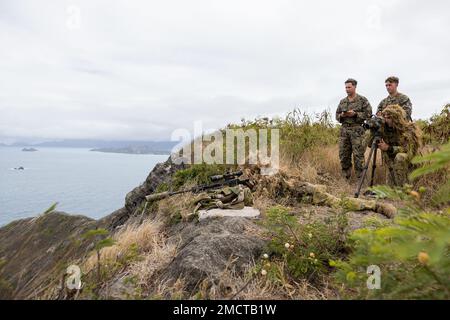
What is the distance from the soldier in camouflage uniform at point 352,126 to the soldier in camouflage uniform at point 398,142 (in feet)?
2.26

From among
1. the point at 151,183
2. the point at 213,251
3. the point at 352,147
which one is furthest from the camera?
the point at 151,183

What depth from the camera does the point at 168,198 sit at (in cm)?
632

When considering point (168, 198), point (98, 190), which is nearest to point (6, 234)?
point (168, 198)

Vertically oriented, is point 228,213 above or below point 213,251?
above

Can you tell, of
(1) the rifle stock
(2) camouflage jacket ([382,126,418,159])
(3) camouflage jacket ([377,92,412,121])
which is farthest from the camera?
(3) camouflage jacket ([377,92,412,121])

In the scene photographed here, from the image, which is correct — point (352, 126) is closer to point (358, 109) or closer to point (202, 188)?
point (358, 109)

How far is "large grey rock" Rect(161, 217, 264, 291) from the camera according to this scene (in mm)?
3305

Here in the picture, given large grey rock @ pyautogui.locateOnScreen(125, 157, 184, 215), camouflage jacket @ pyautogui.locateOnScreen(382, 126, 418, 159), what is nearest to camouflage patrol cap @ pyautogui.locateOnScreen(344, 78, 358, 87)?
camouflage jacket @ pyautogui.locateOnScreen(382, 126, 418, 159)

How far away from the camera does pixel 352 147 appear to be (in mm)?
7848

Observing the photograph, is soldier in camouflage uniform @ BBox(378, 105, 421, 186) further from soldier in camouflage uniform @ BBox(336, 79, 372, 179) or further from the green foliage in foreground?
the green foliage in foreground

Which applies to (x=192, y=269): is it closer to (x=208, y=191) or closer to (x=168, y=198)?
(x=208, y=191)

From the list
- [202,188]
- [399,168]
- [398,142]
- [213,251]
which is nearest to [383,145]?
[398,142]

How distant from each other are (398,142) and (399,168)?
1.97 feet

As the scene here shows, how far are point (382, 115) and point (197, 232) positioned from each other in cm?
468
